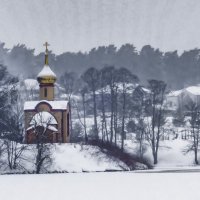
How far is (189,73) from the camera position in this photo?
412 ft

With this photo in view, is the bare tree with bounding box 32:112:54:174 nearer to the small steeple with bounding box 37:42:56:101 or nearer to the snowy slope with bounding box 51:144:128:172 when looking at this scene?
the snowy slope with bounding box 51:144:128:172

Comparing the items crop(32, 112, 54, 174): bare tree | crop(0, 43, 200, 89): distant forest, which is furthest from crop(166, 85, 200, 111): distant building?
crop(32, 112, 54, 174): bare tree

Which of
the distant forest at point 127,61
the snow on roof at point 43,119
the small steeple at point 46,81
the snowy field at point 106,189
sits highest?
the distant forest at point 127,61

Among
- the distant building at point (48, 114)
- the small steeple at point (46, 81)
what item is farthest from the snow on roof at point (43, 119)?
the small steeple at point (46, 81)

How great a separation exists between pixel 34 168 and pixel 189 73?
8821 centimetres

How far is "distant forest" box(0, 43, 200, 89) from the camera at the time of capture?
12525 cm

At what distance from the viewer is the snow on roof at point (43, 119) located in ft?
154

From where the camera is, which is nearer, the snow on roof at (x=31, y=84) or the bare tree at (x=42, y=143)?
the bare tree at (x=42, y=143)

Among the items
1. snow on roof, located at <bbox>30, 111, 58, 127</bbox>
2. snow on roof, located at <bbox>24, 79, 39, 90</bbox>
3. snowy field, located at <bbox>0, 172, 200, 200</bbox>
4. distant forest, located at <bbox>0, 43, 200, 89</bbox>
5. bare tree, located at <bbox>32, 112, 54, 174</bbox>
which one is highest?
distant forest, located at <bbox>0, 43, 200, 89</bbox>

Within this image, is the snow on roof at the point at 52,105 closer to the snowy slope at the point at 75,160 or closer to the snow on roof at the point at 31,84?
the snowy slope at the point at 75,160

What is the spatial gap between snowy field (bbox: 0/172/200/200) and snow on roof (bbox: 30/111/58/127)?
1434cm

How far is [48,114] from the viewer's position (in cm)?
4950

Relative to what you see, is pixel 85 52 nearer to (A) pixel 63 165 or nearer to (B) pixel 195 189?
(A) pixel 63 165

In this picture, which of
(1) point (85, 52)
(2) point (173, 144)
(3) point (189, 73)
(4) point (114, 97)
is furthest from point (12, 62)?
(2) point (173, 144)
